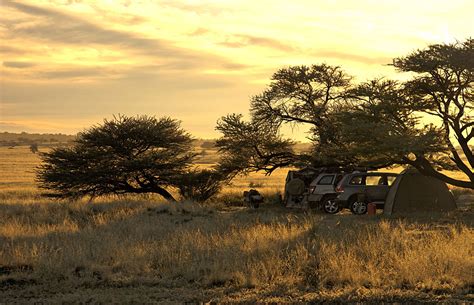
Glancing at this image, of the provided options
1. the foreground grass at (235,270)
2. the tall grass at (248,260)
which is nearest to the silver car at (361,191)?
the tall grass at (248,260)

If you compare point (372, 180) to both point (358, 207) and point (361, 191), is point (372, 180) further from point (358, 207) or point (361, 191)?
point (358, 207)

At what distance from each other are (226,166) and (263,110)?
3.86 meters

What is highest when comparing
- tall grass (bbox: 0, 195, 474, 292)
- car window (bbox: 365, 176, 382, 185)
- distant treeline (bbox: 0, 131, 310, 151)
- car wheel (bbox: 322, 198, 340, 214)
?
distant treeline (bbox: 0, 131, 310, 151)

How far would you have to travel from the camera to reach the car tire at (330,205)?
2259cm

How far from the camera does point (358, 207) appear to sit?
22.1 m

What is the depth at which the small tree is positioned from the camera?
28766 mm

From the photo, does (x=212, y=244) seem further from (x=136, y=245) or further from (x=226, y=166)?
(x=226, y=166)

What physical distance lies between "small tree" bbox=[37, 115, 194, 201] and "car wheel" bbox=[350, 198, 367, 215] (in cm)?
1068

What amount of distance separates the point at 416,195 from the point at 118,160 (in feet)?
49.4

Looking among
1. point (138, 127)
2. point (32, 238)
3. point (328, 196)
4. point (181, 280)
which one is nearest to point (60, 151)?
point (138, 127)

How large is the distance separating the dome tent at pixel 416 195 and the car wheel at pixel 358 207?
33.4 inches

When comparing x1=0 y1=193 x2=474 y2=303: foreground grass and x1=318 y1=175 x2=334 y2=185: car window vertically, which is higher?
x1=318 y1=175 x2=334 y2=185: car window

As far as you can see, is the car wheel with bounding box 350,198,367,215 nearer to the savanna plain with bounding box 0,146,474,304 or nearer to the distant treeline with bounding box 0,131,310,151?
the savanna plain with bounding box 0,146,474,304

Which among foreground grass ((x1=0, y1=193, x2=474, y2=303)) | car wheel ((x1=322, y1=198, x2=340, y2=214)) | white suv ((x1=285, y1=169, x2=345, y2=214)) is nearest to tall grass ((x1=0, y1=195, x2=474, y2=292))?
foreground grass ((x1=0, y1=193, x2=474, y2=303))
